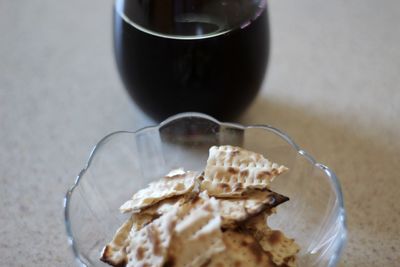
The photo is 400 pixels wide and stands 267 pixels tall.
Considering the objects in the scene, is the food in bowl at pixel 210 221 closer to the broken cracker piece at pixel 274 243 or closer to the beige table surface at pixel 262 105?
the broken cracker piece at pixel 274 243

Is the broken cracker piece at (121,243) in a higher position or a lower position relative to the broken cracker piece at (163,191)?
lower

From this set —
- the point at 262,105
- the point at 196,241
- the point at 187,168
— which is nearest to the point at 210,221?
the point at 196,241

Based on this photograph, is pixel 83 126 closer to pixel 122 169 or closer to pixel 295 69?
pixel 122 169

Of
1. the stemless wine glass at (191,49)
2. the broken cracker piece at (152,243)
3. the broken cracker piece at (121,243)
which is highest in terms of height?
the stemless wine glass at (191,49)

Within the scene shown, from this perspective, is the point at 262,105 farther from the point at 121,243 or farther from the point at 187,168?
the point at 121,243

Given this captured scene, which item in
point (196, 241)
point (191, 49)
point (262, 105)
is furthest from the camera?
point (262, 105)

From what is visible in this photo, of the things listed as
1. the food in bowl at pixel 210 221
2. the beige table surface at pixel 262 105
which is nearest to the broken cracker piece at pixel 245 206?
the food in bowl at pixel 210 221

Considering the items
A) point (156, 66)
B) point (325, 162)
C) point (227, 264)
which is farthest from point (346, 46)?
point (227, 264)
